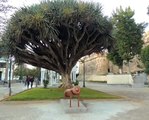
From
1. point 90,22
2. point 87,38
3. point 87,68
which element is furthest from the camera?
point 87,68

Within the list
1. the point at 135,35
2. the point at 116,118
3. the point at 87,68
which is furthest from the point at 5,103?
the point at 87,68

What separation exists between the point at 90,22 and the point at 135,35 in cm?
2471

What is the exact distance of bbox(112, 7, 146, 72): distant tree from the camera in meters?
49.0

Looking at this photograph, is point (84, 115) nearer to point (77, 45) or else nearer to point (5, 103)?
point (5, 103)

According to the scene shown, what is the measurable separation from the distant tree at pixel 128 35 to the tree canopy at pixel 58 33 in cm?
1972

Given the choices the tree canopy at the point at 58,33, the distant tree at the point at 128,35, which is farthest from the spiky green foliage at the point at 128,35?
the tree canopy at the point at 58,33

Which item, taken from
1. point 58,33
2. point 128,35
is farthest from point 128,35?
point 58,33

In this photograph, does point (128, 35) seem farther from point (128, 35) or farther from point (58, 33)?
point (58, 33)

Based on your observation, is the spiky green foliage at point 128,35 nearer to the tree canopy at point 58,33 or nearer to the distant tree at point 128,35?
the distant tree at point 128,35

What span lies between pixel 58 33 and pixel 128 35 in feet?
78.4

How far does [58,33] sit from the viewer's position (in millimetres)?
27109

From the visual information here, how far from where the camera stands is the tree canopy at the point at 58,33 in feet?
83.1

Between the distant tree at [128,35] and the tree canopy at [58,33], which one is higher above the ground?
the distant tree at [128,35]

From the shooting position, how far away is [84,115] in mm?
14102
